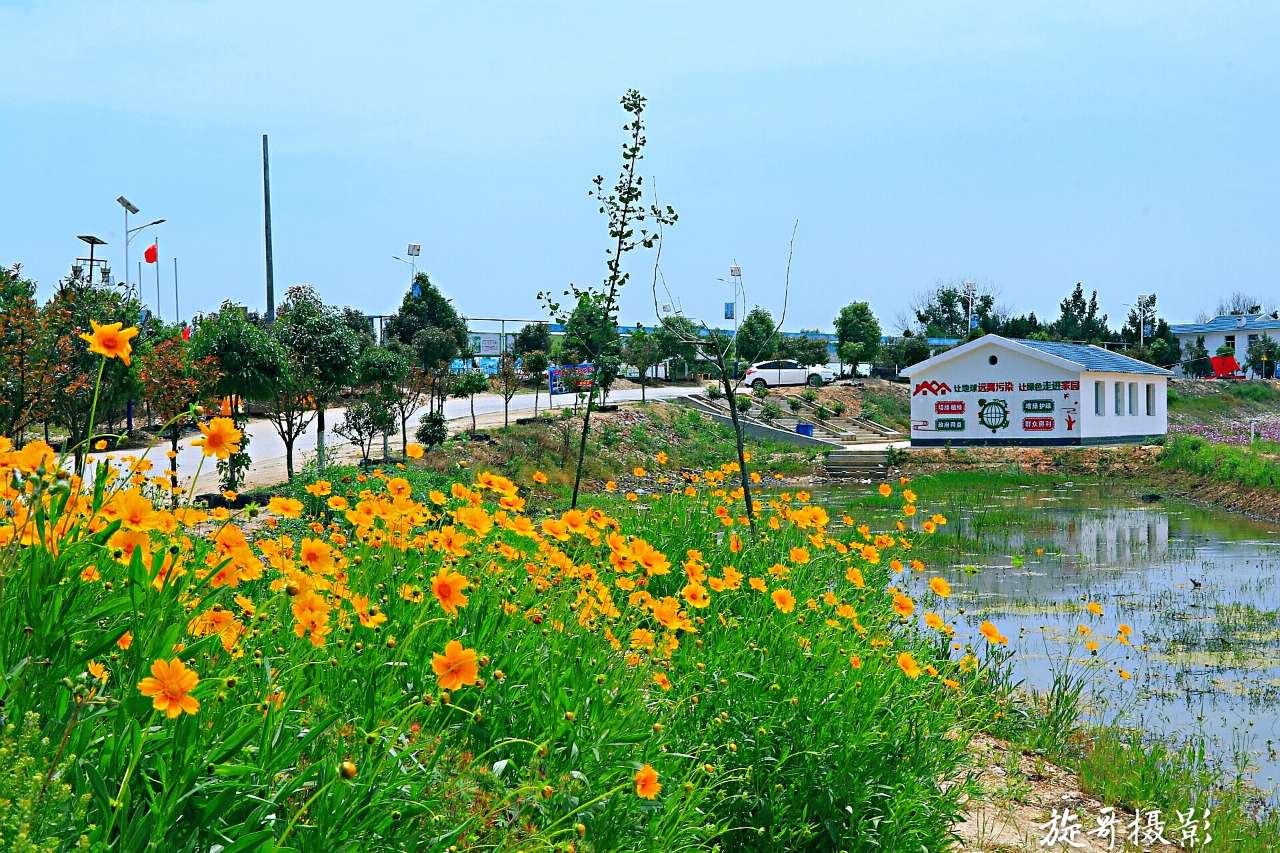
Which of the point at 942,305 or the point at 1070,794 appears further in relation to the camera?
the point at 942,305

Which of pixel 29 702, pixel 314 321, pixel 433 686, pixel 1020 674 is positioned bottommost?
pixel 1020 674

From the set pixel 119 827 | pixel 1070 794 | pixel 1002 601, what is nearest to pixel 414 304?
pixel 1002 601

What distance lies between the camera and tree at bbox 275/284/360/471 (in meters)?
20.7

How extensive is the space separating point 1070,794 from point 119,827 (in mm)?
Result: 5355

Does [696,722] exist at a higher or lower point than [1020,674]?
higher

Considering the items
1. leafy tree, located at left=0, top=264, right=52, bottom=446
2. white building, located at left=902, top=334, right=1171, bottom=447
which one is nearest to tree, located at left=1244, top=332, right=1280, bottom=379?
white building, located at left=902, top=334, right=1171, bottom=447

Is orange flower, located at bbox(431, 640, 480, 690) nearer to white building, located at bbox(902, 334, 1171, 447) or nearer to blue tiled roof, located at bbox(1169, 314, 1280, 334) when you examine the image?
white building, located at bbox(902, 334, 1171, 447)

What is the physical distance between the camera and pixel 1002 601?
475 inches

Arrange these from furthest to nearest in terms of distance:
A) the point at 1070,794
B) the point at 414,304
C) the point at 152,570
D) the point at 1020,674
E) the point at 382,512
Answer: the point at 414,304
the point at 1020,674
the point at 1070,794
the point at 382,512
the point at 152,570

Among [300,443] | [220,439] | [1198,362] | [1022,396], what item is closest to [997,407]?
[1022,396]

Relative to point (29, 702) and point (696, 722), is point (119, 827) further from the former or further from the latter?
point (696, 722)

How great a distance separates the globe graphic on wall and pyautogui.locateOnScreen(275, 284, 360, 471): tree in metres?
19.5

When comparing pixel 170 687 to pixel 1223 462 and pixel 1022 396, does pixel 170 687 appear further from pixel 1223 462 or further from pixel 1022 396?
pixel 1022 396

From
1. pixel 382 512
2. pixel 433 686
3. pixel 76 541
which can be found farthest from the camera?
pixel 382 512
